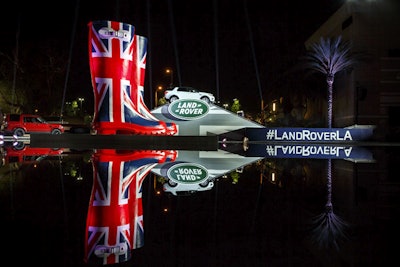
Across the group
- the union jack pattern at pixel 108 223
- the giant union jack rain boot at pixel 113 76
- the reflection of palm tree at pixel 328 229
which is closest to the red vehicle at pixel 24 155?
the giant union jack rain boot at pixel 113 76

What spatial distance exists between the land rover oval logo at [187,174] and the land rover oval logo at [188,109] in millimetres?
14973

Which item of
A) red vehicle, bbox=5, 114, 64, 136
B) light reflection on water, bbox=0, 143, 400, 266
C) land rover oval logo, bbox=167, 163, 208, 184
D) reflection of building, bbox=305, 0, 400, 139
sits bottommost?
light reflection on water, bbox=0, 143, 400, 266

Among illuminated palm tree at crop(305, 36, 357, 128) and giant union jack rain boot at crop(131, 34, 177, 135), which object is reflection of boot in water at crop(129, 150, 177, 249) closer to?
giant union jack rain boot at crop(131, 34, 177, 135)

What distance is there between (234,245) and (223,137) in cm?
2427

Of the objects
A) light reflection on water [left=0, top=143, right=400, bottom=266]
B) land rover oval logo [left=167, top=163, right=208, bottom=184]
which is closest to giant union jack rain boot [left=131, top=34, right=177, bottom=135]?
land rover oval logo [left=167, top=163, right=208, bottom=184]

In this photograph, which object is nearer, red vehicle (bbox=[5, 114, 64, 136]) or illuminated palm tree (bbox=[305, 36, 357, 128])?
red vehicle (bbox=[5, 114, 64, 136])

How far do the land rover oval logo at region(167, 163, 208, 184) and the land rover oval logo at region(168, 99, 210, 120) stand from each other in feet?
49.1

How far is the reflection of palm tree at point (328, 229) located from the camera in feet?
14.0

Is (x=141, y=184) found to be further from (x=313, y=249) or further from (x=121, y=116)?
(x=121, y=116)

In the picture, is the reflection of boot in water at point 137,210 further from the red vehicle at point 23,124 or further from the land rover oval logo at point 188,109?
the red vehicle at point 23,124

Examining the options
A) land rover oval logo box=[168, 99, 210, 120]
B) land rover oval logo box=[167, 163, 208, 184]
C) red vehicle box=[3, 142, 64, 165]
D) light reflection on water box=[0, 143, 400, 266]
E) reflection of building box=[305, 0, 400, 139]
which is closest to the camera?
light reflection on water box=[0, 143, 400, 266]

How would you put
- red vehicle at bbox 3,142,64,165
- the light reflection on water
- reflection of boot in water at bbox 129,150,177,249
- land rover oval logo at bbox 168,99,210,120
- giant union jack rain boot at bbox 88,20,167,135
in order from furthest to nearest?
land rover oval logo at bbox 168,99,210,120
giant union jack rain boot at bbox 88,20,167,135
red vehicle at bbox 3,142,64,165
reflection of boot in water at bbox 129,150,177,249
the light reflection on water

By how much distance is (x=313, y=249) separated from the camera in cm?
397

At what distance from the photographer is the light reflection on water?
12.2 feet
